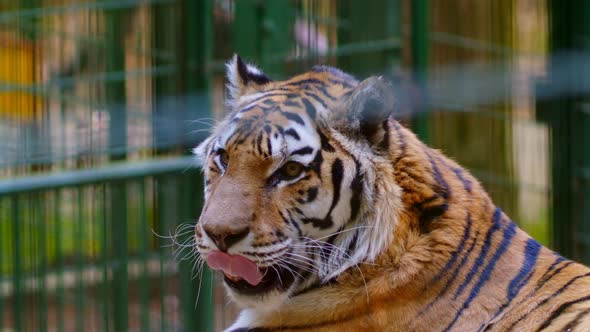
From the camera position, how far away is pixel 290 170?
7.07 feet

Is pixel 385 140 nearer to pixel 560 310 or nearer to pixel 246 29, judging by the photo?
pixel 560 310

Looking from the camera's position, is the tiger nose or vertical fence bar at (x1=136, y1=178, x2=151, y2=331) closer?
the tiger nose

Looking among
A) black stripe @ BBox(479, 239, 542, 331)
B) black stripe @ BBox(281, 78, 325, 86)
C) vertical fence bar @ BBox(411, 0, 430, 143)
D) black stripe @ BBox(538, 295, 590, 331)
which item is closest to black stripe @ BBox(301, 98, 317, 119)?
black stripe @ BBox(281, 78, 325, 86)

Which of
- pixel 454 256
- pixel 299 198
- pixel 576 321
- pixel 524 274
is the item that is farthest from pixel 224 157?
pixel 576 321

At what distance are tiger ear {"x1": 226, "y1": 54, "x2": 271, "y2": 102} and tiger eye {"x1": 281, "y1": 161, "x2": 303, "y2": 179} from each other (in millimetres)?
430

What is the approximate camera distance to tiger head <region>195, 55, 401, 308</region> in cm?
211

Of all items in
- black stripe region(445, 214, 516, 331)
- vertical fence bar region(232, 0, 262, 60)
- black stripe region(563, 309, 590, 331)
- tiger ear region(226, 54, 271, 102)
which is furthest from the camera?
vertical fence bar region(232, 0, 262, 60)

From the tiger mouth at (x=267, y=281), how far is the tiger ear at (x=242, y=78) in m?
0.55

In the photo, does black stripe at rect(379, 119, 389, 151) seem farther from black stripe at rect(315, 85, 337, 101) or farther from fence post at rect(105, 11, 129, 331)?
fence post at rect(105, 11, 129, 331)

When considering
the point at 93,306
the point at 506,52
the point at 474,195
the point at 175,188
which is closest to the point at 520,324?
the point at 474,195

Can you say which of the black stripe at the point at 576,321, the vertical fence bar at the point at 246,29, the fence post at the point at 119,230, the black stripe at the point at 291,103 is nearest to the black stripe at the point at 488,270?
the black stripe at the point at 576,321

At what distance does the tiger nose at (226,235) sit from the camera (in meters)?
2.07

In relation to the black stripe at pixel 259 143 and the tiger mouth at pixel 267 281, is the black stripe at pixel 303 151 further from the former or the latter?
the tiger mouth at pixel 267 281

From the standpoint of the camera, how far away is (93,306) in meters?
3.91
